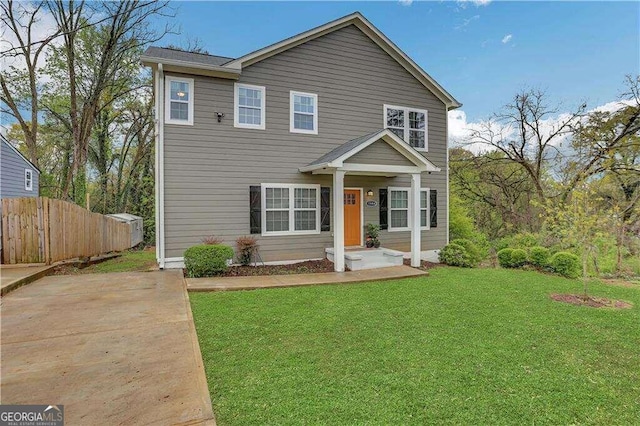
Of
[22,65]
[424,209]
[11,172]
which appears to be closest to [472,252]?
[424,209]

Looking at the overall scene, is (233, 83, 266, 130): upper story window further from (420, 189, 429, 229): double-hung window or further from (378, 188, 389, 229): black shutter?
(420, 189, 429, 229): double-hung window

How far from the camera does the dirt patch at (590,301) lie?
5.91 metres

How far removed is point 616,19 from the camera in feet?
36.8

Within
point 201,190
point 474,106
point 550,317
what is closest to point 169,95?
point 201,190

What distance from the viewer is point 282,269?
8.65 meters

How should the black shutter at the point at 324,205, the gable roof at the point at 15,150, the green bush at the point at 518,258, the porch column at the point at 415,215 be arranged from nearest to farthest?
the porch column at the point at 415,215, the black shutter at the point at 324,205, the green bush at the point at 518,258, the gable roof at the point at 15,150

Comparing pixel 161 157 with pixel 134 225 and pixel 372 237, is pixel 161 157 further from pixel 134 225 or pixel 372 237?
pixel 134 225

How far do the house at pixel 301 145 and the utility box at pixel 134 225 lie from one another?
8.65m

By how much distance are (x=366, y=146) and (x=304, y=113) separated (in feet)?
7.99

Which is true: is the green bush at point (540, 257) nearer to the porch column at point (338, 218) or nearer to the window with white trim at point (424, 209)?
the window with white trim at point (424, 209)

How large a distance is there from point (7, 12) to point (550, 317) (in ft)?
69.4

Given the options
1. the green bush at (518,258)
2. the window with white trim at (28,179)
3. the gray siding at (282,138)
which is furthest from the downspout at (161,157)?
the window with white trim at (28,179)

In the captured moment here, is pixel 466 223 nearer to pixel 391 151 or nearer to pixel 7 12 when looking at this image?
pixel 391 151

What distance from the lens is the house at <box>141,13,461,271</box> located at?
26.8 feet
